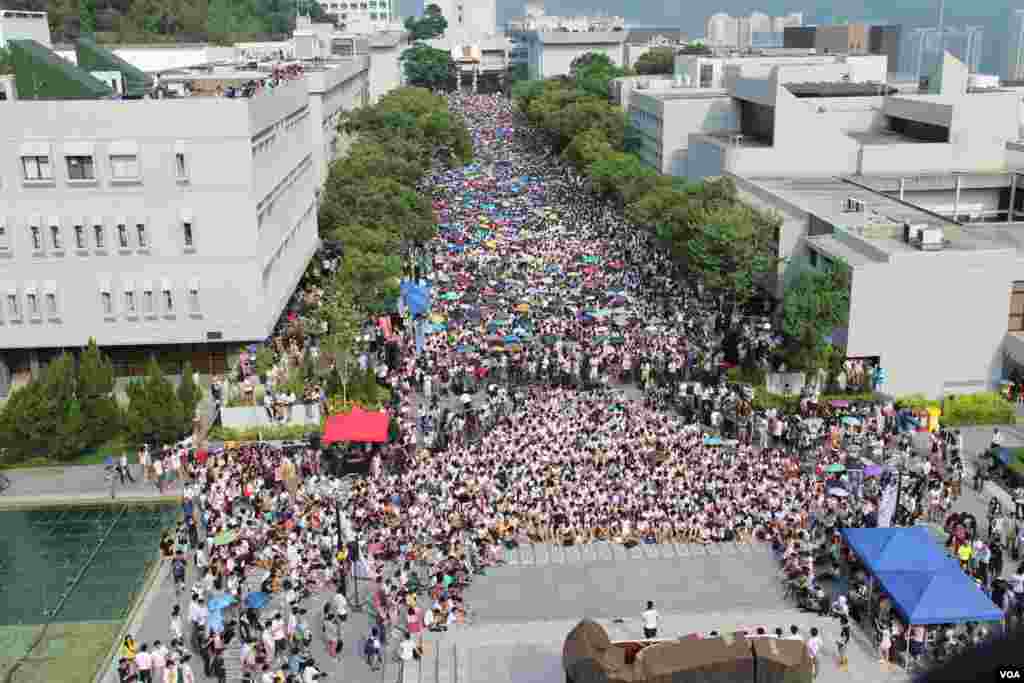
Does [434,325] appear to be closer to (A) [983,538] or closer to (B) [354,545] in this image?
(B) [354,545]

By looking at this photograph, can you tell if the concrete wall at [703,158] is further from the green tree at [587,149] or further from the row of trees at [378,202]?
the row of trees at [378,202]

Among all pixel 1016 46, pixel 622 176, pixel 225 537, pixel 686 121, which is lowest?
pixel 225 537

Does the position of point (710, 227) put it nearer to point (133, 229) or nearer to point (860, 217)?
point (860, 217)

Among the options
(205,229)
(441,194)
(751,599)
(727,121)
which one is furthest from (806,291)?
(441,194)

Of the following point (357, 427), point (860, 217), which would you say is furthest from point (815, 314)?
point (357, 427)

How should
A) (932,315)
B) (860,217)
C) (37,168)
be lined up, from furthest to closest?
1. (860,217)
2. (932,315)
3. (37,168)
